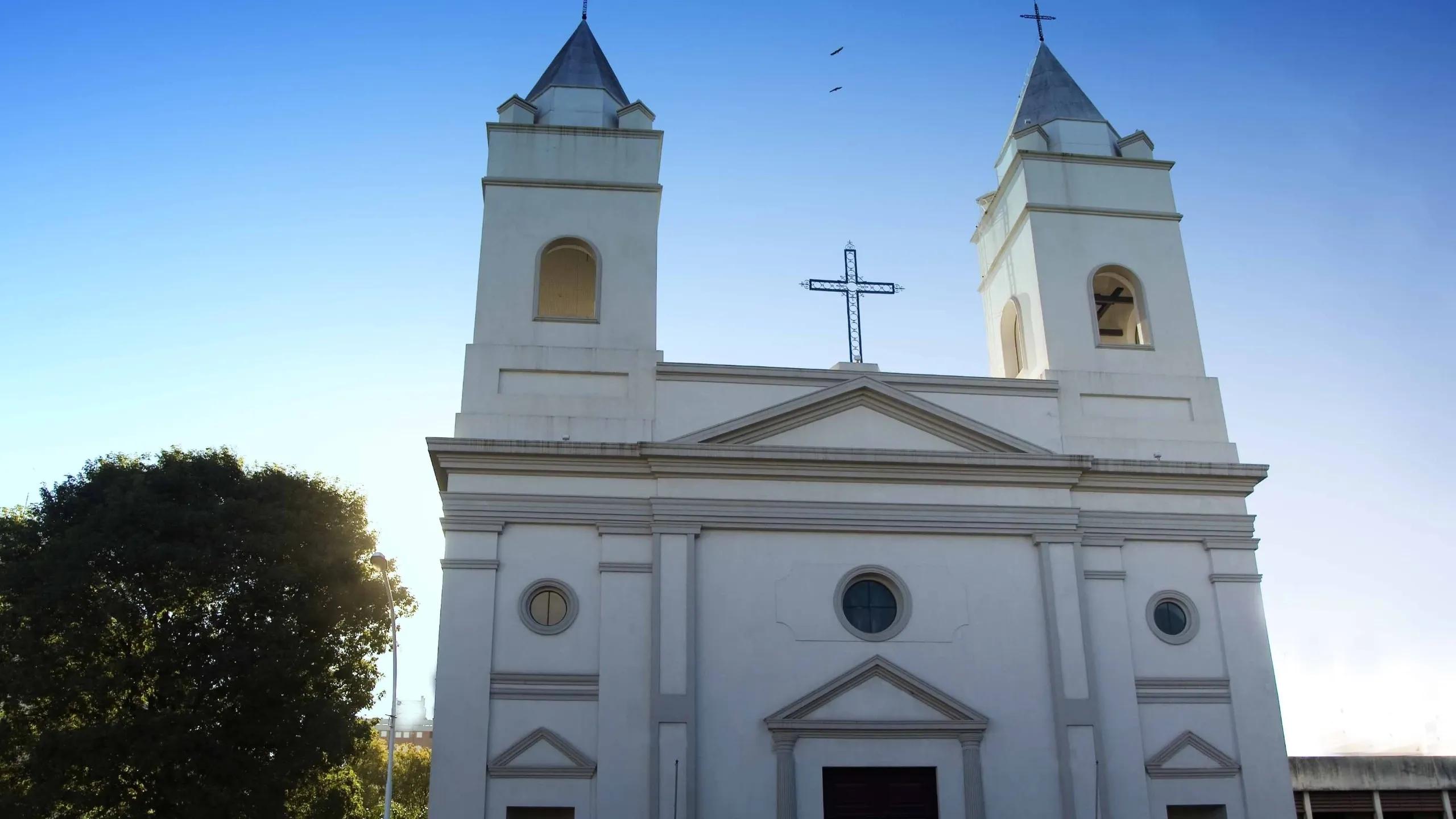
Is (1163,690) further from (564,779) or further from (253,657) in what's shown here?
(253,657)

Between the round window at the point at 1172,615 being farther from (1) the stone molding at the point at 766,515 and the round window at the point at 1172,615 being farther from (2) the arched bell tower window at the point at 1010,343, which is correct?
(2) the arched bell tower window at the point at 1010,343

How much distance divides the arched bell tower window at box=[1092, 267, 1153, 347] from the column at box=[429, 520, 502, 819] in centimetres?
1142

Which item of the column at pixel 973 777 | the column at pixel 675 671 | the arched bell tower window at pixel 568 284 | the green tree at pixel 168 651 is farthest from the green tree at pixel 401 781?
the column at pixel 973 777

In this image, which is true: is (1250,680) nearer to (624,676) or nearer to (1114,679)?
(1114,679)

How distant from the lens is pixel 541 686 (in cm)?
1578

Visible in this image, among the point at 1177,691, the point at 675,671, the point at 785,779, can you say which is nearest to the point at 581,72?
the point at 675,671

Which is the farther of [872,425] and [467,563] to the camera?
[872,425]

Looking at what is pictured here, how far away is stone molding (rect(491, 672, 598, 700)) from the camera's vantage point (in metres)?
15.7

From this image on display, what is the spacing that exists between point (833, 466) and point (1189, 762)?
278 inches

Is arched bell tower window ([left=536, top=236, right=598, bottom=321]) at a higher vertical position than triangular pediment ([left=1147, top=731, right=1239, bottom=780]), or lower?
higher

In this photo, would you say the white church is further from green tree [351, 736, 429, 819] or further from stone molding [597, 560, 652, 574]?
green tree [351, 736, 429, 819]

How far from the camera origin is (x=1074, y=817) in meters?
15.8

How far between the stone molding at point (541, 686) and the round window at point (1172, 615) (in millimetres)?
9000

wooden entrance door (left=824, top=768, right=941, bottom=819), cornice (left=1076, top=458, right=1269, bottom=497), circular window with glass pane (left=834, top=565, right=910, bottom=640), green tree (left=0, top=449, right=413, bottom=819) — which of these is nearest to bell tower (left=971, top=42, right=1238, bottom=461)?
cornice (left=1076, top=458, right=1269, bottom=497)
